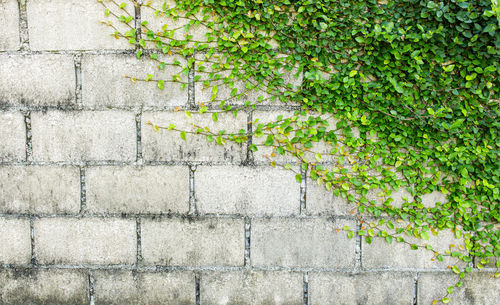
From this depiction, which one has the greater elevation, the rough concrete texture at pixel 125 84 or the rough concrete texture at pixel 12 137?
the rough concrete texture at pixel 125 84

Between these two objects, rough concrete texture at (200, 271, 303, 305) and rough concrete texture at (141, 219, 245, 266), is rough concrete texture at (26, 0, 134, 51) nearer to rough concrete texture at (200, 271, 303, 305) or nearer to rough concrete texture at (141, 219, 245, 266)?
rough concrete texture at (141, 219, 245, 266)

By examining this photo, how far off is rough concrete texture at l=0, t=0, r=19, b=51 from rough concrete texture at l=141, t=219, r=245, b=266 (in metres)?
1.27

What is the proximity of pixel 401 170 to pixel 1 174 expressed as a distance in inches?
91.1

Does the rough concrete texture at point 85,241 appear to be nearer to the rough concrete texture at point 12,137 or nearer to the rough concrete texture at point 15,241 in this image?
the rough concrete texture at point 15,241

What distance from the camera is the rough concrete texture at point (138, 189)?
203cm

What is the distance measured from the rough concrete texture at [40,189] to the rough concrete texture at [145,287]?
1.51 ft

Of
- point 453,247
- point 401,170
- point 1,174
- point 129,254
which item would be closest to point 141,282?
point 129,254

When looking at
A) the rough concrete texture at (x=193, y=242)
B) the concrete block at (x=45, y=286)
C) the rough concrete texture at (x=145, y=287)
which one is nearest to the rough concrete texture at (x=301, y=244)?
the rough concrete texture at (x=193, y=242)

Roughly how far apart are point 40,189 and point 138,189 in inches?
22.6

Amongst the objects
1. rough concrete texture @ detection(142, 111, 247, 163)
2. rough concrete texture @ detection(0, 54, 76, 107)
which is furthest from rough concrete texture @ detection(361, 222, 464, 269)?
rough concrete texture @ detection(0, 54, 76, 107)

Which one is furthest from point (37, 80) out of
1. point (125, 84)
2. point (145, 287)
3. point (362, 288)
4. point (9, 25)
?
point (362, 288)

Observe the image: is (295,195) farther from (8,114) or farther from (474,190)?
(8,114)

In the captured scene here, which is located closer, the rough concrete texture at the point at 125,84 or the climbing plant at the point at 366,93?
the climbing plant at the point at 366,93

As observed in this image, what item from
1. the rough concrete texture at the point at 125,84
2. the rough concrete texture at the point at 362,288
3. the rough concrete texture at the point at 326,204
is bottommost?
the rough concrete texture at the point at 362,288
